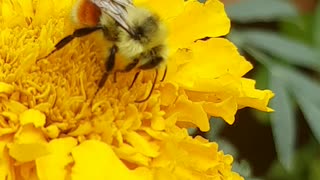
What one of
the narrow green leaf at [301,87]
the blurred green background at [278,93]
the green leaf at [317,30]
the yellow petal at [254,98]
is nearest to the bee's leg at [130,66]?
the yellow petal at [254,98]

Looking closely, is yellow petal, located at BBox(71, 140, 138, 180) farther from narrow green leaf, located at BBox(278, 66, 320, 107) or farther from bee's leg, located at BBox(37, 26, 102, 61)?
narrow green leaf, located at BBox(278, 66, 320, 107)

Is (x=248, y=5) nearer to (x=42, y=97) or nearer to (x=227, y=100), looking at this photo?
(x=227, y=100)

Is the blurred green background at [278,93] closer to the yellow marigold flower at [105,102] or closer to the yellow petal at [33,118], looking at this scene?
the yellow marigold flower at [105,102]

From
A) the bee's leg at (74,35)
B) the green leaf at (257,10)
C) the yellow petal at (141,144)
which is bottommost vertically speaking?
the green leaf at (257,10)

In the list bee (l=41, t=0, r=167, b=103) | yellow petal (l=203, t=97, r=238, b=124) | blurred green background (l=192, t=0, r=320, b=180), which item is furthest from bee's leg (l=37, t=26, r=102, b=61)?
blurred green background (l=192, t=0, r=320, b=180)

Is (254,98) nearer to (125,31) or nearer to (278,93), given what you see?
(125,31)

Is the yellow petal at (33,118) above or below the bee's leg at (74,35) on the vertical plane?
below

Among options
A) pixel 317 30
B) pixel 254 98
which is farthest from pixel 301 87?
pixel 254 98
